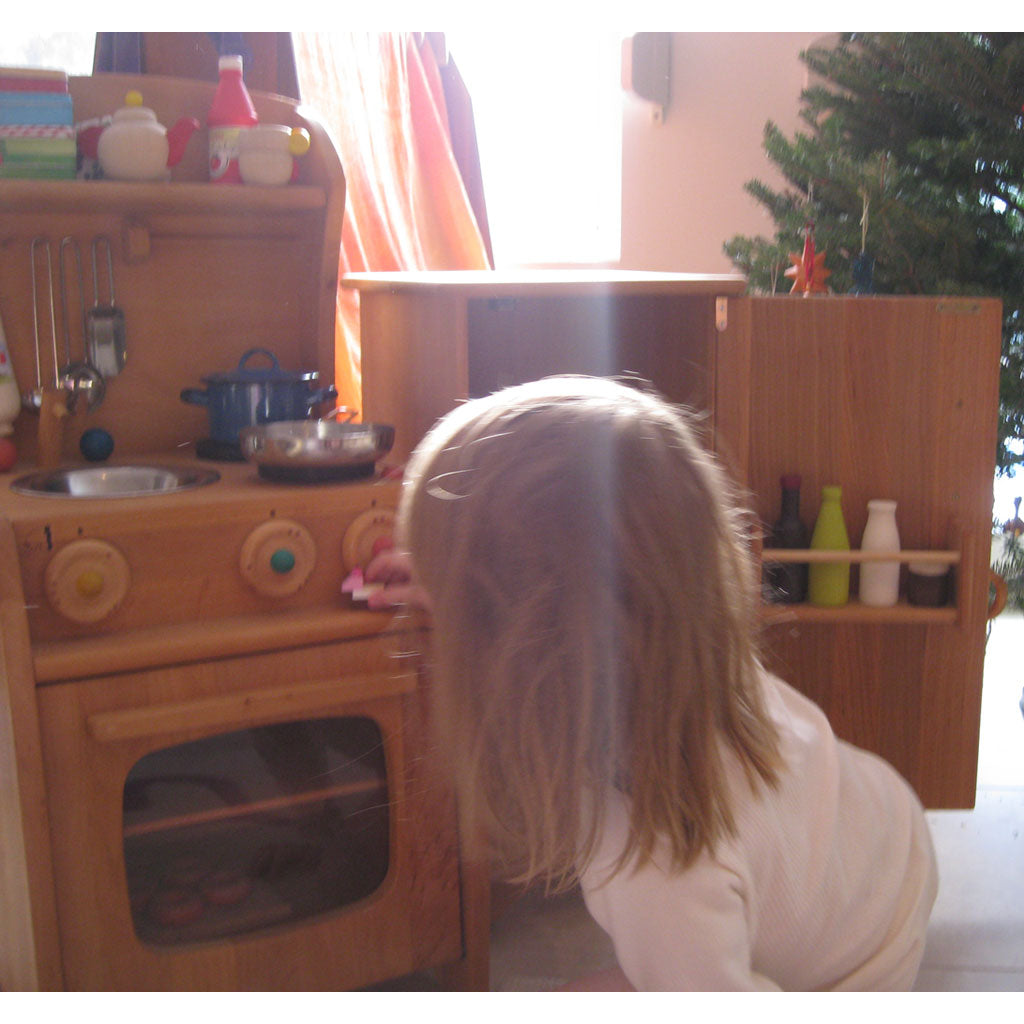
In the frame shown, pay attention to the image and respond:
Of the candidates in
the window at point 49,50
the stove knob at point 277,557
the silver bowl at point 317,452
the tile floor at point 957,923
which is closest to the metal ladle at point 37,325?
the window at point 49,50

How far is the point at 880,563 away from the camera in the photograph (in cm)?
152

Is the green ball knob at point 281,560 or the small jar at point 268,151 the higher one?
the small jar at point 268,151

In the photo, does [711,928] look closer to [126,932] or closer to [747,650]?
[747,650]

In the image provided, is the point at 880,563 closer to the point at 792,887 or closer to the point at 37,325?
the point at 792,887

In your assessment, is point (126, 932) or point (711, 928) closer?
point (711, 928)

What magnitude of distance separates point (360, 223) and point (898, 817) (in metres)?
1.56

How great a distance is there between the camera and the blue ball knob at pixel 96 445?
4.80 ft

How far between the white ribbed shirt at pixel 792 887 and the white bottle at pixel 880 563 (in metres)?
0.62

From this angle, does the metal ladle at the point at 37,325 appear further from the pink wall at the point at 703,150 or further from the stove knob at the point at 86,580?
the pink wall at the point at 703,150

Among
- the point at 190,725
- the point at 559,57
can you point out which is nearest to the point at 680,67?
the point at 559,57

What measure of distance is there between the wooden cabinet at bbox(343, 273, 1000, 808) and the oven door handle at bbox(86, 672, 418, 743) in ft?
1.13

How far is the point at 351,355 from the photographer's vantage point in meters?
2.00

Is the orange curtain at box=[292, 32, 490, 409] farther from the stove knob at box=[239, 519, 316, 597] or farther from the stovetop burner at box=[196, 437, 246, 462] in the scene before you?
the stove knob at box=[239, 519, 316, 597]

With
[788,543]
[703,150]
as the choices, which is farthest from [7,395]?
[703,150]
